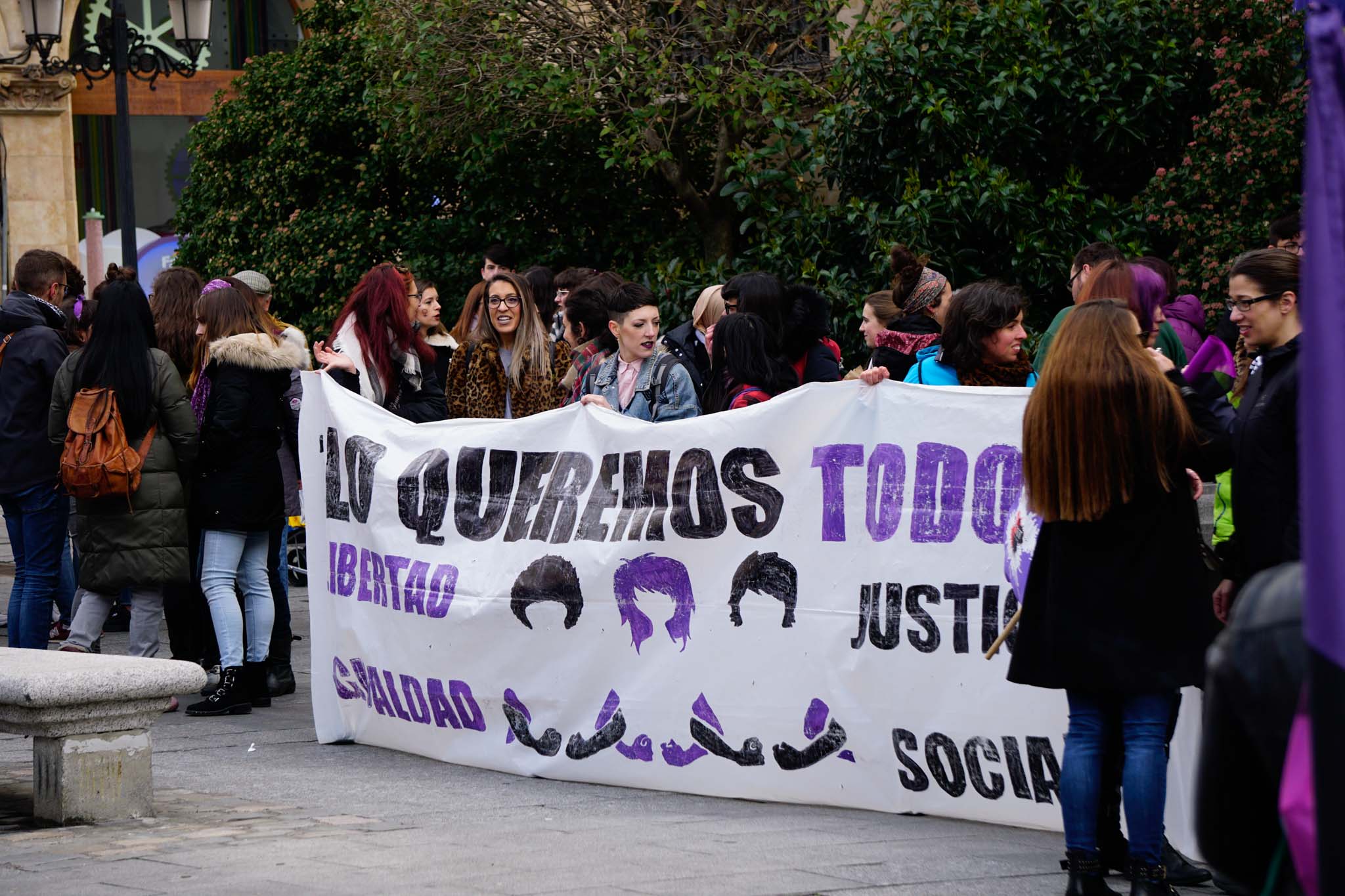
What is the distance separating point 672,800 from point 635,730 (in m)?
0.30

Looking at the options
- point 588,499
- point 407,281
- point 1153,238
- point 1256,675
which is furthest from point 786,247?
point 1256,675

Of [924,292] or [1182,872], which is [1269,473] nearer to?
[1182,872]

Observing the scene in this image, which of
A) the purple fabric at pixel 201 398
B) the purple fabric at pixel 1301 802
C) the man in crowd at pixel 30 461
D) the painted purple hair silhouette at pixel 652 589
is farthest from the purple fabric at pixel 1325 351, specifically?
the man in crowd at pixel 30 461

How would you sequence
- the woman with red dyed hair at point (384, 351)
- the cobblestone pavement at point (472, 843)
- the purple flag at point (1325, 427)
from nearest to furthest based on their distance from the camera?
the purple flag at point (1325, 427) < the cobblestone pavement at point (472, 843) < the woman with red dyed hair at point (384, 351)

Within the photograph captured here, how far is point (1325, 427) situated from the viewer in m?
1.90

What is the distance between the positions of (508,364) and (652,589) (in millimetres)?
2179

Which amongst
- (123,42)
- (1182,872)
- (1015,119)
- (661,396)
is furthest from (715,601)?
(123,42)

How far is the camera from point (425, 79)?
14609mm

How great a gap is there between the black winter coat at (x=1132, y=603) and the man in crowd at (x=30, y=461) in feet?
18.9

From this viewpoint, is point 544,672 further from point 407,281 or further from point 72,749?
point 407,281

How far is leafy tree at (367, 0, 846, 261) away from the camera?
14.0 meters

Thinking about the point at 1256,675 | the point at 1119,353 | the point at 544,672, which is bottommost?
the point at 544,672

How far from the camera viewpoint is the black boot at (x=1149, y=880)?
4.59m

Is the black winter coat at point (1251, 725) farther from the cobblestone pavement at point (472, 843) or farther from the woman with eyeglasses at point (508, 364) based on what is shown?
the woman with eyeglasses at point (508, 364)
